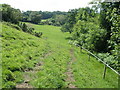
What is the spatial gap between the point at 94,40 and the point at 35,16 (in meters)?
118

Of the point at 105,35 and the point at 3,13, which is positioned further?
the point at 3,13

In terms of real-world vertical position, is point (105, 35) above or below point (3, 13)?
below

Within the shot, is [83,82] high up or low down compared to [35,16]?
down

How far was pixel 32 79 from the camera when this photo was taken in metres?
11.4

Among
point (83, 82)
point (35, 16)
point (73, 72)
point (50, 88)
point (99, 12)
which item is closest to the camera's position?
point (50, 88)

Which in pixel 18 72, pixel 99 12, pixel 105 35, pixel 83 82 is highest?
pixel 99 12

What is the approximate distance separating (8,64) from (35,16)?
131744 mm

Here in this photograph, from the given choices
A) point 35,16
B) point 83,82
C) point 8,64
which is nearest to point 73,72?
point 83,82

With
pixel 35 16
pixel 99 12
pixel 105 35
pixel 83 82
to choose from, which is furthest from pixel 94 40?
pixel 35 16

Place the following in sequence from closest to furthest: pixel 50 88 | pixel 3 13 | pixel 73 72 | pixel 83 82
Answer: pixel 50 88
pixel 83 82
pixel 73 72
pixel 3 13

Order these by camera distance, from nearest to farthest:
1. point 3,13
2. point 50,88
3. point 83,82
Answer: point 50,88 < point 83,82 < point 3,13

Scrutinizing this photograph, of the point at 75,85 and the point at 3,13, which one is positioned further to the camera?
the point at 3,13

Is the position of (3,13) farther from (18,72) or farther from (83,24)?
(18,72)

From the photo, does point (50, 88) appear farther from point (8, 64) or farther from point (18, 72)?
point (8, 64)
